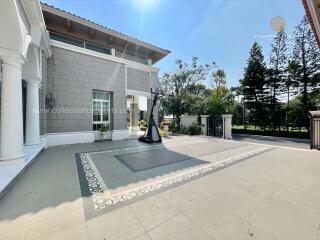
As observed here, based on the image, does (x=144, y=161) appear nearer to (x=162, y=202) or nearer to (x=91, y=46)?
(x=162, y=202)

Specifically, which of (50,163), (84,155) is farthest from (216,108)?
(50,163)

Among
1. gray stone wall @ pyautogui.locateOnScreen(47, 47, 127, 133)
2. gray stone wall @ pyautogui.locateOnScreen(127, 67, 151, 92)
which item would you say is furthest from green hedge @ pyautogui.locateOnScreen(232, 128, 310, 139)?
gray stone wall @ pyautogui.locateOnScreen(47, 47, 127, 133)

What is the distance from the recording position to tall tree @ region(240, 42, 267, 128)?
16750 millimetres

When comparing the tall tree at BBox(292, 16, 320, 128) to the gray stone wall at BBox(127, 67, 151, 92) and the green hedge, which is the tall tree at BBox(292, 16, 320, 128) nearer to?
the green hedge

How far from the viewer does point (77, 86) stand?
7.97 m

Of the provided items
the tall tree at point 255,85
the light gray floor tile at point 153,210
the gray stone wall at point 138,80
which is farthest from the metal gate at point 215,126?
the light gray floor tile at point 153,210

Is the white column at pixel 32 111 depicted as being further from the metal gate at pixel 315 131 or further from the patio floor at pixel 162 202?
the metal gate at pixel 315 131

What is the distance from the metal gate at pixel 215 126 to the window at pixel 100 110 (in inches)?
291

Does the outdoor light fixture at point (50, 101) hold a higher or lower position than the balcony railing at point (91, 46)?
lower

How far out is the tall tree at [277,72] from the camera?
51.2ft

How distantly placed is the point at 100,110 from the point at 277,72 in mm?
17274

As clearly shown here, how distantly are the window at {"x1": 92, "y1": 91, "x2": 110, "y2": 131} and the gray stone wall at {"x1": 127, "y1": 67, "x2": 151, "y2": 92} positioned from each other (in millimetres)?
1678

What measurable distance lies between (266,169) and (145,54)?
1007 cm

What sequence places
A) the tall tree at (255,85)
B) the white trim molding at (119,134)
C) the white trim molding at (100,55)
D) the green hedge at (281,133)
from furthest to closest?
the tall tree at (255,85) → the green hedge at (281,133) → the white trim molding at (119,134) → the white trim molding at (100,55)
